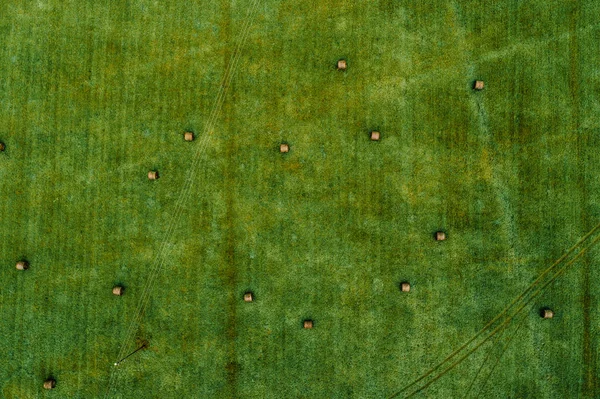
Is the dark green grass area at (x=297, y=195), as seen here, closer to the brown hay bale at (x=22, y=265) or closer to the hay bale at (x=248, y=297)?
the hay bale at (x=248, y=297)

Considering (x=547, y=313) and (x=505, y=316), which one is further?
(x=505, y=316)

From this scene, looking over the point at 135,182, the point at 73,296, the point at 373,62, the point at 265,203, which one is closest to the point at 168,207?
the point at 135,182

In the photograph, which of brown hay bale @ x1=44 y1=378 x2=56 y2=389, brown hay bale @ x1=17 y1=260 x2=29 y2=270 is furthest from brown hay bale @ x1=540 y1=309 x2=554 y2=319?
brown hay bale @ x1=17 y1=260 x2=29 y2=270

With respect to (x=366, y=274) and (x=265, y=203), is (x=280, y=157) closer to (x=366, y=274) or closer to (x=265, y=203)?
(x=265, y=203)

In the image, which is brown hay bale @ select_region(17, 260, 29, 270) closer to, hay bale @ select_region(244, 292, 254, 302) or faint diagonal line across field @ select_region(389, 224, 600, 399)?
hay bale @ select_region(244, 292, 254, 302)

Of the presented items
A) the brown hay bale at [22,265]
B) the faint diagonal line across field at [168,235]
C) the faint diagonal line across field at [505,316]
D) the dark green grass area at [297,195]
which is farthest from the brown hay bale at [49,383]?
the faint diagonal line across field at [505,316]

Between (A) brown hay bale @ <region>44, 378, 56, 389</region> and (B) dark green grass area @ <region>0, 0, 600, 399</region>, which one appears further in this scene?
(B) dark green grass area @ <region>0, 0, 600, 399</region>

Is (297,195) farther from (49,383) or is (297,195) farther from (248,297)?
(49,383)

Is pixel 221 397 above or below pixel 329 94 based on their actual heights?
below

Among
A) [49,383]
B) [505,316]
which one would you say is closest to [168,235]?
[49,383]
